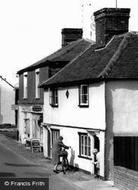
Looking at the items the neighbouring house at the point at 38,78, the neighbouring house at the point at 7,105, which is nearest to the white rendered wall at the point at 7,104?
the neighbouring house at the point at 7,105

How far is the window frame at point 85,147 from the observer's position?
2330 centimetres

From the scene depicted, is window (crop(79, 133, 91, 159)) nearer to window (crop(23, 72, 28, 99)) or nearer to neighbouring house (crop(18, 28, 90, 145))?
neighbouring house (crop(18, 28, 90, 145))

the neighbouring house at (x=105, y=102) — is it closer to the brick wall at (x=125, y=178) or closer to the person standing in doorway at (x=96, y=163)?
the brick wall at (x=125, y=178)

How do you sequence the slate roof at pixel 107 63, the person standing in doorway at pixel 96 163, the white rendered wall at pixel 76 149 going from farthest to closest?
1. the slate roof at pixel 107 63
2. the person standing in doorway at pixel 96 163
3. the white rendered wall at pixel 76 149

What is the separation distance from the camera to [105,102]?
21.5 m

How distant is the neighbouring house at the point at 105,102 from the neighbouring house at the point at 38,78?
357cm

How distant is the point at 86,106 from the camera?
23516 millimetres

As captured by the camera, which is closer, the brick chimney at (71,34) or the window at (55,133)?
the window at (55,133)

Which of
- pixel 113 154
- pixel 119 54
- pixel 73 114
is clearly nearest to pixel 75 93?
pixel 73 114

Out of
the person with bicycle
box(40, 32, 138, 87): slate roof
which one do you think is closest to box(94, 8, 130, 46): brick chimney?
box(40, 32, 138, 87): slate roof

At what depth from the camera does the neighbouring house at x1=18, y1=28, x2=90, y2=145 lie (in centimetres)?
3198

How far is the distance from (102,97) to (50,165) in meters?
6.38

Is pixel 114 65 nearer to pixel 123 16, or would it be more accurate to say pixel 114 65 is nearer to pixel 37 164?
pixel 123 16

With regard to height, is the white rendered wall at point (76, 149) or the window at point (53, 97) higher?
the window at point (53, 97)
